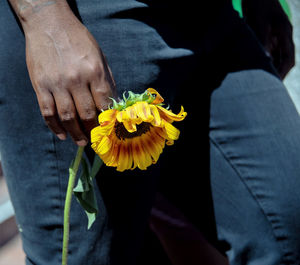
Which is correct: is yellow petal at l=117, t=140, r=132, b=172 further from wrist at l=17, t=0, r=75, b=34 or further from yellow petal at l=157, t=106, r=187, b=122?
wrist at l=17, t=0, r=75, b=34

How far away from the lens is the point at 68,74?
556 mm

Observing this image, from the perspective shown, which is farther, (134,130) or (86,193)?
(86,193)

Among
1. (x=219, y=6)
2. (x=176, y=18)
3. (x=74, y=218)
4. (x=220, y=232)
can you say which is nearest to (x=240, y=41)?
(x=219, y=6)

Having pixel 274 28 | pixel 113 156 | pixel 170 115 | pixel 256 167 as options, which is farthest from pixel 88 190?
pixel 274 28

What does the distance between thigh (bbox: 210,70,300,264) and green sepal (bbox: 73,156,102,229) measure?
0.38 m

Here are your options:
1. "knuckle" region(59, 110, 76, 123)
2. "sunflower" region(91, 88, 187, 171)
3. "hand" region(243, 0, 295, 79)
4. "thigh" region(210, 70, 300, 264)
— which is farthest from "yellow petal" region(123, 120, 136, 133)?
"hand" region(243, 0, 295, 79)

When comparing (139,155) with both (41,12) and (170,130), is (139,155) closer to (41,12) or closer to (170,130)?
(170,130)

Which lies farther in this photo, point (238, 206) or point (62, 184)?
point (238, 206)

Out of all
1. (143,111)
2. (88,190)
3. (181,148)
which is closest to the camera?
(143,111)

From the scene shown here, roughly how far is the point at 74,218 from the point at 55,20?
383 millimetres

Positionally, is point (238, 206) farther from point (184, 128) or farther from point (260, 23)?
point (260, 23)

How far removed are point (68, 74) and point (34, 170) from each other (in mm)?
251

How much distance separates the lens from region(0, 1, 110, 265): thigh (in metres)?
0.66

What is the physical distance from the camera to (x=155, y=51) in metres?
0.73
